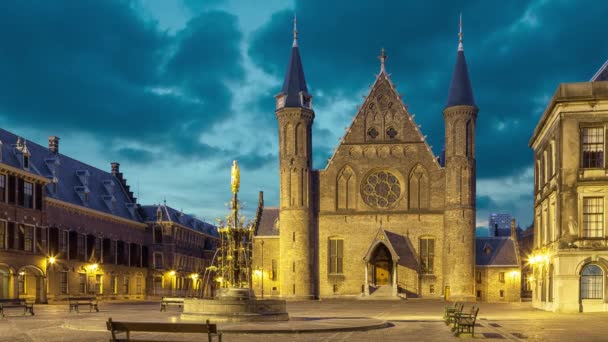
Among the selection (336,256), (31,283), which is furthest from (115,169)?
(31,283)

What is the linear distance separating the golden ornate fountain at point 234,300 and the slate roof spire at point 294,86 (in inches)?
1504

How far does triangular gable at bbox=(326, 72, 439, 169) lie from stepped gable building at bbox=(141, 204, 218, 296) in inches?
841

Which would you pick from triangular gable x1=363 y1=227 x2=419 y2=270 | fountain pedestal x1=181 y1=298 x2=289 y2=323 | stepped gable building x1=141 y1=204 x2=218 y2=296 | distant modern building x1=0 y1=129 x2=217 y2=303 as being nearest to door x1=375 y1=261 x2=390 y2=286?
triangular gable x1=363 y1=227 x2=419 y2=270

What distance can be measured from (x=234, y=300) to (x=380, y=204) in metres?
39.7

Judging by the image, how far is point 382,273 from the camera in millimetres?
63688

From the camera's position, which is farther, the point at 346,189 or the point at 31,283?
the point at 346,189

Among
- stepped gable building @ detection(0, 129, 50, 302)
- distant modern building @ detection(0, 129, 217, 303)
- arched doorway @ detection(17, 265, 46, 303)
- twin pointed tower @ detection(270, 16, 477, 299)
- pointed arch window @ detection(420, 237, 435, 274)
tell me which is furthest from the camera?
pointed arch window @ detection(420, 237, 435, 274)

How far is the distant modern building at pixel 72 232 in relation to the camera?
157 feet

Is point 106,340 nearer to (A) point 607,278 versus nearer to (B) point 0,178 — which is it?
(A) point 607,278

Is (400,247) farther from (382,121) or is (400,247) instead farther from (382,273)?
(382,121)

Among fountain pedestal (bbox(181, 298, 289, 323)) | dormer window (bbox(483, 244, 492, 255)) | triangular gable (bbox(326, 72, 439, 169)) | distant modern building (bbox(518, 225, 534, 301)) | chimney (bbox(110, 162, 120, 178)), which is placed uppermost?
triangular gable (bbox(326, 72, 439, 169))

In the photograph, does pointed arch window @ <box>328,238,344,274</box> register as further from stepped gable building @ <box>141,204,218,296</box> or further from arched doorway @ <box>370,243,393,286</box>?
stepped gable building @ <box>141,204,218,296</box>

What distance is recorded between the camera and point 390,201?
6378cm

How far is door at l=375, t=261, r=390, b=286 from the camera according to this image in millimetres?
63500
